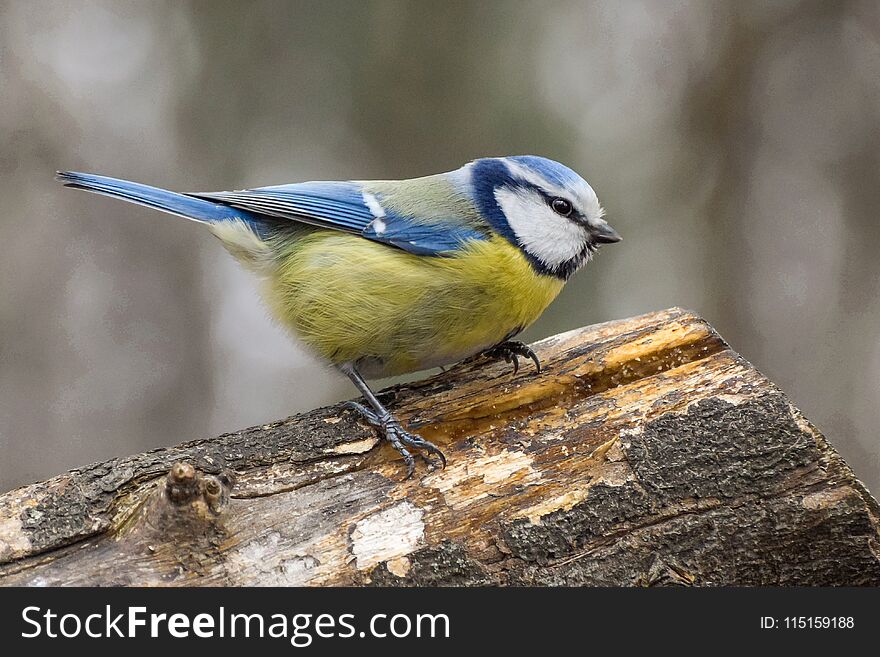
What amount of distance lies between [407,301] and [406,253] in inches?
8.8

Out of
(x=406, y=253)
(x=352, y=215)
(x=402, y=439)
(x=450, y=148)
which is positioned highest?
(x=450, y=148)

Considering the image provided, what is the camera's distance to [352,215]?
3316mm

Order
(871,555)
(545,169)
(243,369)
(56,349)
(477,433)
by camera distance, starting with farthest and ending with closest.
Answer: (243,369), (56,349), (545,169), (477,433), (871,555)

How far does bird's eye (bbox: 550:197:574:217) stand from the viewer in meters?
3.21

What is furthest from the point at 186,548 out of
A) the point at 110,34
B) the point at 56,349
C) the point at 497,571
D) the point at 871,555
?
the point at 110,34

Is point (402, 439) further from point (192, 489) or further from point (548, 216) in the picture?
point (548, 216)

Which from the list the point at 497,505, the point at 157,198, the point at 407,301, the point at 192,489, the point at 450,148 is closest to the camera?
the point at 192,489

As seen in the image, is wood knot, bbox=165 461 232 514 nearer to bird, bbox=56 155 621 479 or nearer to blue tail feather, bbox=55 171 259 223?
bird, bbox=56 155 621 479

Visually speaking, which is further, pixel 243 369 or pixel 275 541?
pixel 243 369

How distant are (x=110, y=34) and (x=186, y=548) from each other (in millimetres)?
4989

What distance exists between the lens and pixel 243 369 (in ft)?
21.0

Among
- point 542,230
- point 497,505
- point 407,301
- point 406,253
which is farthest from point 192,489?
point 542,230

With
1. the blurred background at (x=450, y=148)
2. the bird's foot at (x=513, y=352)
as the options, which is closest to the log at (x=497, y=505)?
the bird's foot at (x=513, y=352)

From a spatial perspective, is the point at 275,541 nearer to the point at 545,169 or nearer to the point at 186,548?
the point at 186,548
